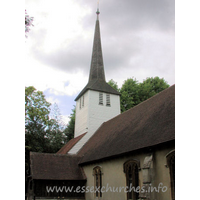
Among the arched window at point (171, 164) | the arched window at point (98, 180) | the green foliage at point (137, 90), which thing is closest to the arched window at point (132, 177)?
the arched window at point (171, 164)

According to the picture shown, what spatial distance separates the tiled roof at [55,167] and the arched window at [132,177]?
582cm

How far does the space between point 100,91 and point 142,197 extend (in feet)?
55.0

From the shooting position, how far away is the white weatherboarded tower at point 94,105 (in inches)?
930

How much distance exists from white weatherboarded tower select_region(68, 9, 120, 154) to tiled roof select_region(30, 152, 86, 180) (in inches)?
145

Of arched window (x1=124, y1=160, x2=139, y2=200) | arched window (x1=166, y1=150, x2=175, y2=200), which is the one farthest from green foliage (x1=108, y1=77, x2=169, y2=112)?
arched window (x1=166, y1=150, x2=175, y2=200)

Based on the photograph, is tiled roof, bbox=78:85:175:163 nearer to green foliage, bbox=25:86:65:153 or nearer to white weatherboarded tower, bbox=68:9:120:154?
white weatherboarded tower, bbox=68:9:120:154

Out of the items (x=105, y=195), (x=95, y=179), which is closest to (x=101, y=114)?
(x=95, y=179)

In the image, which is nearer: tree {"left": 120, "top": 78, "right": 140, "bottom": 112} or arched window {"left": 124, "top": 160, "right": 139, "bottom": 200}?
arched window {"left": 124, "top": 160, "right": 139, "bottom": 200}

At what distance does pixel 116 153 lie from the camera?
12922 millimetres

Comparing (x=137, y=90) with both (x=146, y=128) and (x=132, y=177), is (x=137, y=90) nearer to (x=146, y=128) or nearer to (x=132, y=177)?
(x=146, y=128)

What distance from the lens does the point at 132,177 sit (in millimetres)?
11812

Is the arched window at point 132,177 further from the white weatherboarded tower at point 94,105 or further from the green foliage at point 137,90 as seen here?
the green foliage at point 137,90

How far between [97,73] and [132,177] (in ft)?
60.1

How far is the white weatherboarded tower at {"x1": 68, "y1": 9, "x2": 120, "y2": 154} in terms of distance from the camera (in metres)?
23.6
